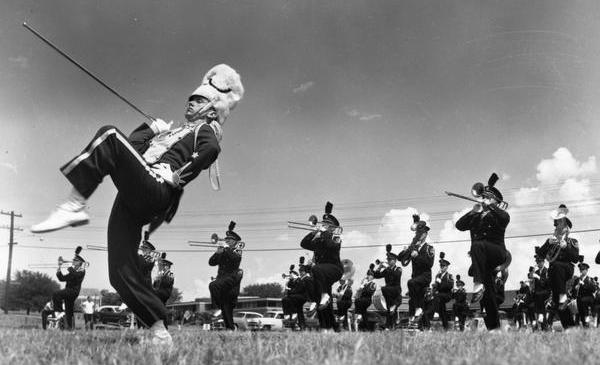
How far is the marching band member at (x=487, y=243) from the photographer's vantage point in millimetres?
7848

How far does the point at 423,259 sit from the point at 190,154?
1036 cm

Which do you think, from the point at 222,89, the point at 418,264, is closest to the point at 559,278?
the point at 418,264

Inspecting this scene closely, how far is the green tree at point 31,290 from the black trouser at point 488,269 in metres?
78.7

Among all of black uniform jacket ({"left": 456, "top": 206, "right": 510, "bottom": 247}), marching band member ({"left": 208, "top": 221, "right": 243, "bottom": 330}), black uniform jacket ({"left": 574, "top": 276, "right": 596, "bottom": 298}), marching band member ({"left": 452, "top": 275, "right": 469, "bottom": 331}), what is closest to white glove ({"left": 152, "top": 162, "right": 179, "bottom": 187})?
black uniform jacket ({"left": 456, "top": 206, "right": 510, "bottom": 247})

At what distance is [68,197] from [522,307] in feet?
78.8

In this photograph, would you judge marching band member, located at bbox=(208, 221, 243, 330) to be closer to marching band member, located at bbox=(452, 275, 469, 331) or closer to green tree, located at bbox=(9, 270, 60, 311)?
marching band member, located at bbox=(452, 275, 469, 331)

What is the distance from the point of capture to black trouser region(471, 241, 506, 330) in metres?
7.84

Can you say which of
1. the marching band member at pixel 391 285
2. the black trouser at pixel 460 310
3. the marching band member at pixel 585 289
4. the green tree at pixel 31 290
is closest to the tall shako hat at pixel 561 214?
the marching band member at pixel 391 285

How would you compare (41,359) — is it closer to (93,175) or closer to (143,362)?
(143,362)

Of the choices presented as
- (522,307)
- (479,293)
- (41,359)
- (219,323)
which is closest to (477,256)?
(479,293)

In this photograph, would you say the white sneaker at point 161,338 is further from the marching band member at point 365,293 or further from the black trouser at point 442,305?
the marching band member at point 365,293

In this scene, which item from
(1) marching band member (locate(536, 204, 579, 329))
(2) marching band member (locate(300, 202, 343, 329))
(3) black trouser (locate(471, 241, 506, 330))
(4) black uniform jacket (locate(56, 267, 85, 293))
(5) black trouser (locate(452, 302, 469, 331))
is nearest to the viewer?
(3) black trouser (locate(471, 241, 506, 330))

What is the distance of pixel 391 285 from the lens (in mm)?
16594

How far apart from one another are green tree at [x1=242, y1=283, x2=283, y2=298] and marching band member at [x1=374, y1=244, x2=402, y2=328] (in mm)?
84559
